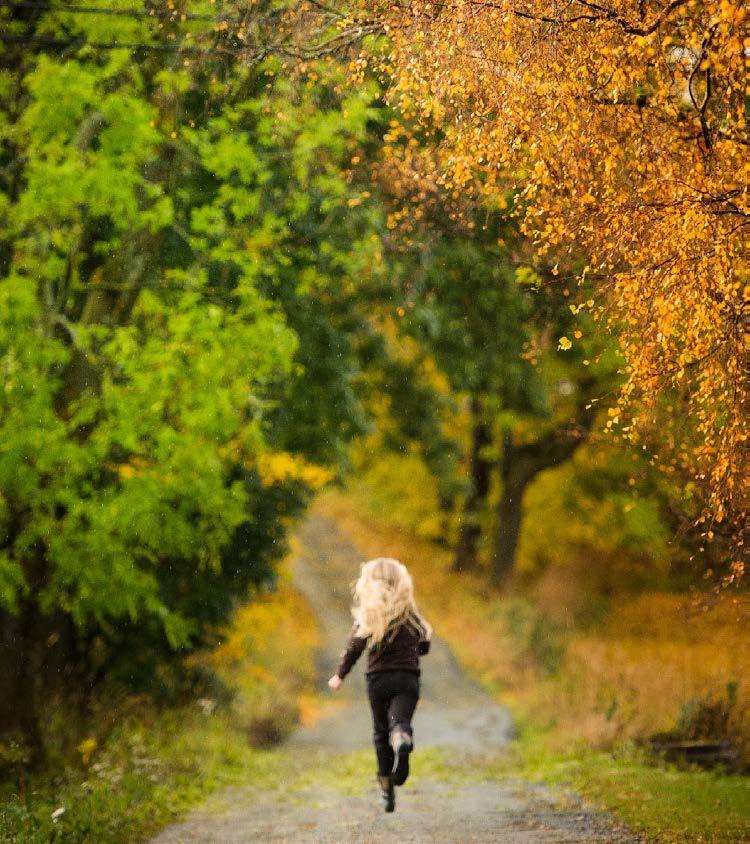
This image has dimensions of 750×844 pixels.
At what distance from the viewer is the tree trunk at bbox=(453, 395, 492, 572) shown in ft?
111

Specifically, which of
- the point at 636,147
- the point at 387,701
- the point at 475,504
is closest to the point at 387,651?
the point at 387,701

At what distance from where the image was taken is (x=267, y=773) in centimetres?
1531

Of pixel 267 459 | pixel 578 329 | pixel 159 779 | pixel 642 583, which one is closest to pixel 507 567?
pixel 642 583

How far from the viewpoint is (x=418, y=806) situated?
36.7 feet

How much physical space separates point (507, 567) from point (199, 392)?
826 inches

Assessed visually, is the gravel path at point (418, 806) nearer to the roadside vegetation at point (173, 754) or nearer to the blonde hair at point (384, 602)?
the roadside vegetation at point (173, 754)

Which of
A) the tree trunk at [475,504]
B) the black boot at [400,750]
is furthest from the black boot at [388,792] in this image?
the tree trunk at [475,504]

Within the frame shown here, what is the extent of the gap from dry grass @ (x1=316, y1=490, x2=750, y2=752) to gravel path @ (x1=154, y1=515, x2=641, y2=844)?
139 cm

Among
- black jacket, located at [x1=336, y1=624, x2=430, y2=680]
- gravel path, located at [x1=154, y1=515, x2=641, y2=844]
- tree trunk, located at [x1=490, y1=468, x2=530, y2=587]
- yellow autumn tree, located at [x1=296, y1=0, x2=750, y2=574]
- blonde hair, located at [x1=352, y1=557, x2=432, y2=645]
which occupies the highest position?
tree trunk, located at [x1=490, y1=468, x2=530, y2=587]

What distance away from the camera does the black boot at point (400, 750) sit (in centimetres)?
904

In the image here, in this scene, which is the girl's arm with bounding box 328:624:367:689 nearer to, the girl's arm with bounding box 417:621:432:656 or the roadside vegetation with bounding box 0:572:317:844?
the girl's arm with bounding box 417:621:432:656

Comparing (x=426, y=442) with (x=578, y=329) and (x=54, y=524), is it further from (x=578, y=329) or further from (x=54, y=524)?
(x=578, y=329)

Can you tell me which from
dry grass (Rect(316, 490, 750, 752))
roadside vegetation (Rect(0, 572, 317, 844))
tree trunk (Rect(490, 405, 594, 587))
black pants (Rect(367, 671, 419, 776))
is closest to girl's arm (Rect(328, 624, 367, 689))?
black pants (Rect(367, 671, 419, 776))

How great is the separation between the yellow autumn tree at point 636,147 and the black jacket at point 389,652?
2733 mm
